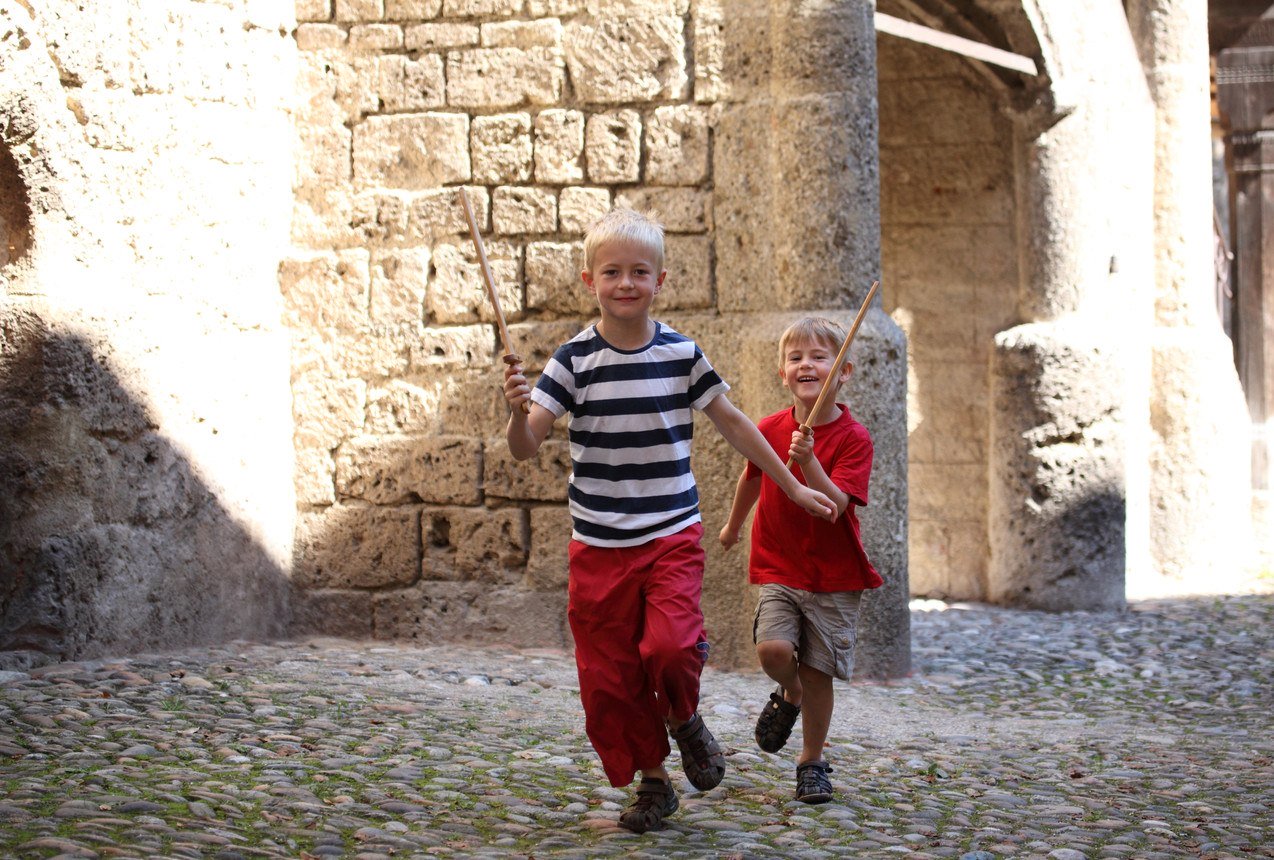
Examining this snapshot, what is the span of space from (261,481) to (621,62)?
82.5 inches

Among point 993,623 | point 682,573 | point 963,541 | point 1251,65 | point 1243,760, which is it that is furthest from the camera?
point 1251,65

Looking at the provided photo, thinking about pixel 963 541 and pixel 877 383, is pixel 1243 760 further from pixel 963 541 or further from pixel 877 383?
pixel 963 541

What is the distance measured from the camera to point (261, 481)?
5789mm

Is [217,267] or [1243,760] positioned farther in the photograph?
[217,267]

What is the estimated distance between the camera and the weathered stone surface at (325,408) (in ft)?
19.6

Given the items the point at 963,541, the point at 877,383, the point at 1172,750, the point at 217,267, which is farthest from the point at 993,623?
Result: the point at 217,267

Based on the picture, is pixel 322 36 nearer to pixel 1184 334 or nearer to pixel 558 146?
pixel 558 146

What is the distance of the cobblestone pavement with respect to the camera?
3.21 metres

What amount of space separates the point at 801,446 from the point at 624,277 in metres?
0.58

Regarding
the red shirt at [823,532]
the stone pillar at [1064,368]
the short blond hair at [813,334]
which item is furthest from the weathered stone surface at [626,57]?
the stone pillar at [1064,368]

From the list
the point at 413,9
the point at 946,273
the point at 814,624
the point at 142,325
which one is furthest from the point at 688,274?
the point at 946,273

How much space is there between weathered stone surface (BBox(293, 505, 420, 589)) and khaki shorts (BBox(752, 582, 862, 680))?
8.03 feet

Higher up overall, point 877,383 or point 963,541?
point 877,383

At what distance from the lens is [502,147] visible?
5.86 m
